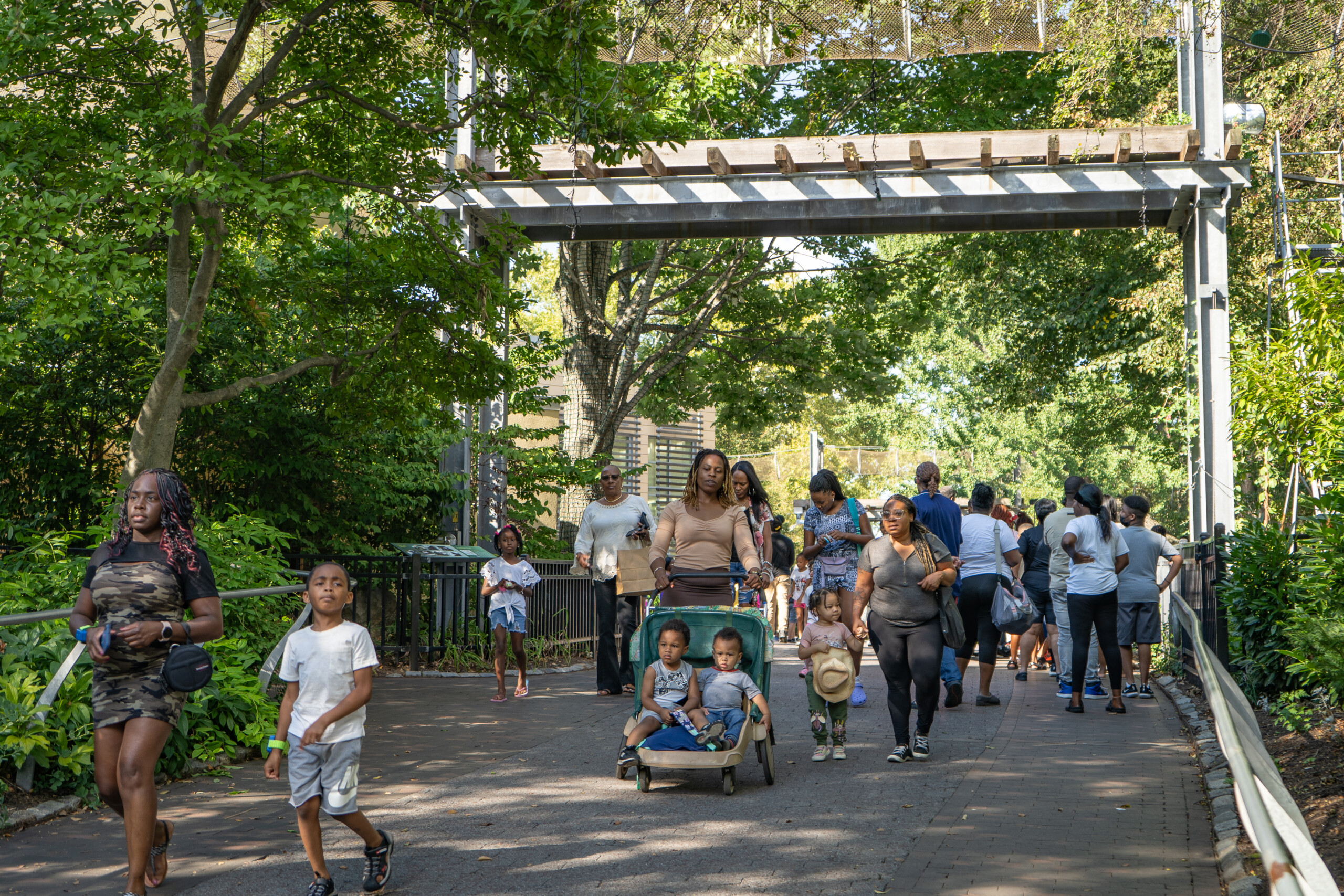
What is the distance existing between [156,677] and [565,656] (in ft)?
33.9

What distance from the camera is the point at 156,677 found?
16.5 feet

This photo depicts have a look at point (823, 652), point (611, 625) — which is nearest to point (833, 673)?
point (823, 652)

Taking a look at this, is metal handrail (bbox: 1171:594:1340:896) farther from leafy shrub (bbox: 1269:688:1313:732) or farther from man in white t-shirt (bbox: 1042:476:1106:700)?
man in white t-shirt (bbox: 1042:476:1106:700)

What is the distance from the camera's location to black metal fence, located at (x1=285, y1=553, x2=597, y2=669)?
1352 cm

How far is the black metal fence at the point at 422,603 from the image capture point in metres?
13.5

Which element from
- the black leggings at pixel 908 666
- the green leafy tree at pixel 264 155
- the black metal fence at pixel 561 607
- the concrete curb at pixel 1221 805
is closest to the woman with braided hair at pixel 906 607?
the black leggings at pixel 908 666

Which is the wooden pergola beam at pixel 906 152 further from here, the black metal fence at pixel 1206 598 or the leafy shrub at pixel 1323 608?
the leafy shrub at pixel 1323 608

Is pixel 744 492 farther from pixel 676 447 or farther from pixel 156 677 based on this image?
pixel 676 447

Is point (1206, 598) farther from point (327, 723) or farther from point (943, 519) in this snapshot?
point (327, 723)

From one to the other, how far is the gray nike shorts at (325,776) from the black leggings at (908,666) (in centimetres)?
398

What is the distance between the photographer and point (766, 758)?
7.34 meters

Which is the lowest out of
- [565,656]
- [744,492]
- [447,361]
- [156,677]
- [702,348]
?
[565,656]

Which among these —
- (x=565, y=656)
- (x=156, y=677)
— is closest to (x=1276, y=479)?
(x=565, y=656)

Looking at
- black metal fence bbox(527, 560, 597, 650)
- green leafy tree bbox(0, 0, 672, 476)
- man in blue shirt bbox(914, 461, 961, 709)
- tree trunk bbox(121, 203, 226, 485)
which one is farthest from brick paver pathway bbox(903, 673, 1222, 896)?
tree trunk bbox(121, 203, 226, 485)
